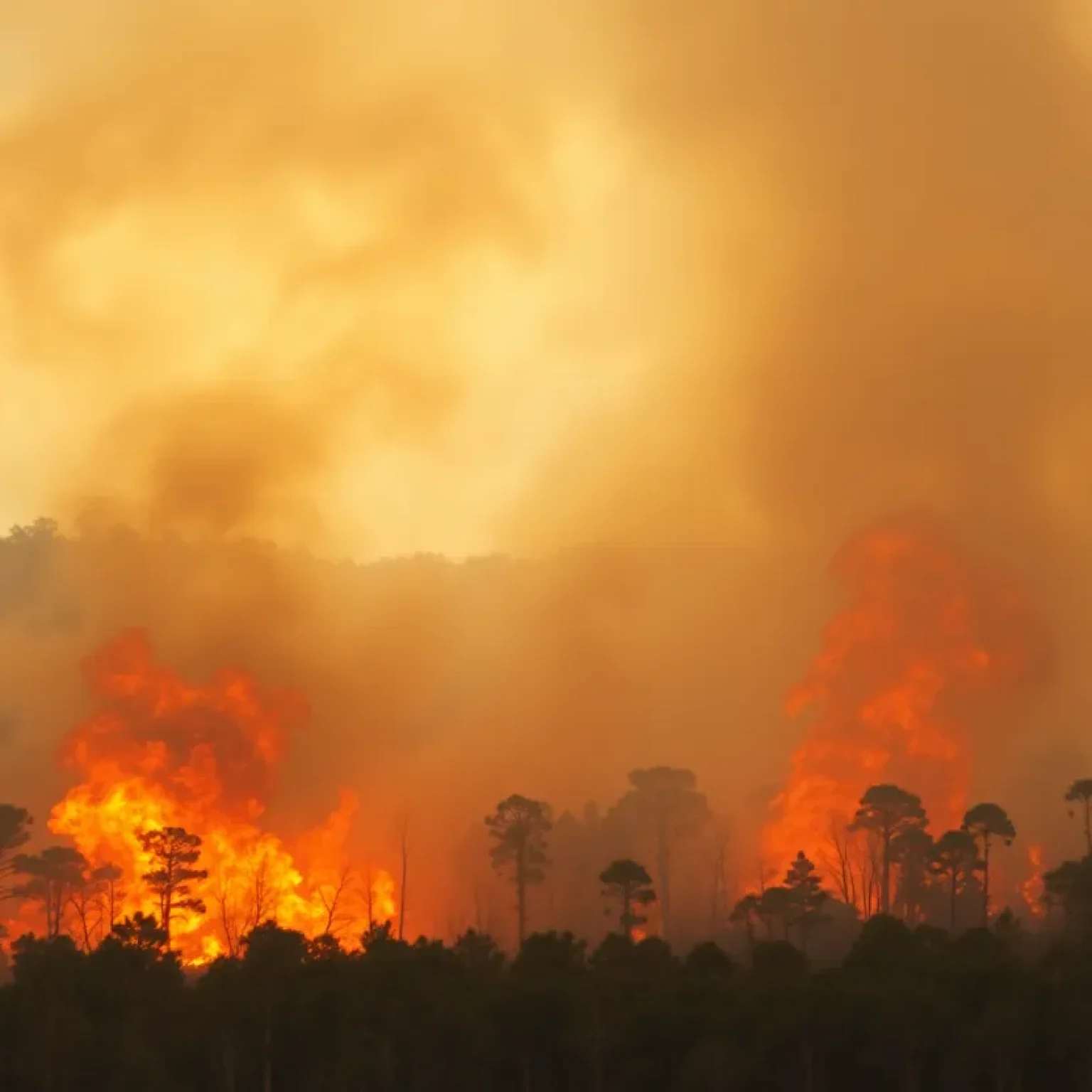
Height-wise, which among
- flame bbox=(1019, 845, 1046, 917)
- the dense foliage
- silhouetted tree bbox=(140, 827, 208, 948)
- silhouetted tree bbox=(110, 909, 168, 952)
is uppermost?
flame bbox=(1019, 845, 1046, 917)

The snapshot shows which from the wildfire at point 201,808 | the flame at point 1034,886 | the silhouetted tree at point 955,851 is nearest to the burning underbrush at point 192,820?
the wildfire at point 201,808

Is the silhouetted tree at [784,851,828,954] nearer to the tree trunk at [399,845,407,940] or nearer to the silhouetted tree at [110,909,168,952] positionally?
the tree trunk at [399,845,407,940]

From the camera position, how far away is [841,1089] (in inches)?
3487

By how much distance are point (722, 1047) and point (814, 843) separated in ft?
303

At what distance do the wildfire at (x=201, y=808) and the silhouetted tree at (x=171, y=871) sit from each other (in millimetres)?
1671

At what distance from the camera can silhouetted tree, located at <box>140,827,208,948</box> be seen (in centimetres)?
12988

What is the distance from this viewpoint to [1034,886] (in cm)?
16962

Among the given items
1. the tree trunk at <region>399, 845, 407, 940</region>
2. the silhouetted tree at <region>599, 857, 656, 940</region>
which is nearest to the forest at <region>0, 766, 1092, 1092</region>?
the silhouetted tree at <region>599, 857, 656, 940</region>

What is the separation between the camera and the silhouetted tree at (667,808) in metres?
175

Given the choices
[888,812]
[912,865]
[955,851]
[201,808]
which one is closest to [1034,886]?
[912,865]

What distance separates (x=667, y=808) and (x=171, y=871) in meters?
58.2

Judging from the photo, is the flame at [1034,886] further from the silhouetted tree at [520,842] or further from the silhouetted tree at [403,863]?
the silhouetted tree at [403,863]

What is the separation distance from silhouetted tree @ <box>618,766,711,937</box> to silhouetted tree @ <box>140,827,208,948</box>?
4993 cm

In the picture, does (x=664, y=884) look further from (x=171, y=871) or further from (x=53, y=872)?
(x=53, y=872)
